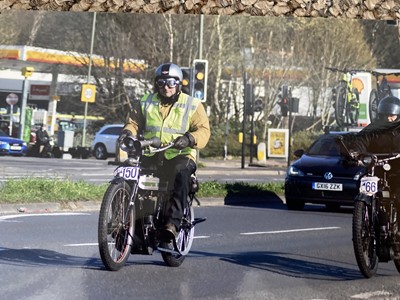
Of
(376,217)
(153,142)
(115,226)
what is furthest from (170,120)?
(376,217)

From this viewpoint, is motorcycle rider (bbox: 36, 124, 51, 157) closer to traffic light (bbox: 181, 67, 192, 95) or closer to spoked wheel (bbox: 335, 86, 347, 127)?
traffic light (bbox: 181, 67, 192, 95)

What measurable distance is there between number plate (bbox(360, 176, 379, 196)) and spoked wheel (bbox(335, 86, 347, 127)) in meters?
0.36

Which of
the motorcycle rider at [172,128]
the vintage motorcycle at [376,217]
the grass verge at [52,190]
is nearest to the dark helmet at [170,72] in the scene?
the motorcycle rider at [172,128]

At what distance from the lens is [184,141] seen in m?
4.45

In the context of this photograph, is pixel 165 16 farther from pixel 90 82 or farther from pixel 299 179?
pixel 299 179

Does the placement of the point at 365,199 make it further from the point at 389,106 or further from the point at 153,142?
the point at 153,142

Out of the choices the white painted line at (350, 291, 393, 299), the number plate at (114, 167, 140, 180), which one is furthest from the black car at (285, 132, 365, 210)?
the number plate at (114, 167, 140, 180)

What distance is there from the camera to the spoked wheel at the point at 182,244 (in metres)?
4.47

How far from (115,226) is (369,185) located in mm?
1342

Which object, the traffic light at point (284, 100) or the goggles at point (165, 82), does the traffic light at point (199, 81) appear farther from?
Result: the traffic light at point (284, 100)

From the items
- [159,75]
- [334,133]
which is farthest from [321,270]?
[159,75]

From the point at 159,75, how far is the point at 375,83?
3.89 feet

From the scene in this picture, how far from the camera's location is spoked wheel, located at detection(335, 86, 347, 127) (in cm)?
471

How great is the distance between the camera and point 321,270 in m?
4.58
